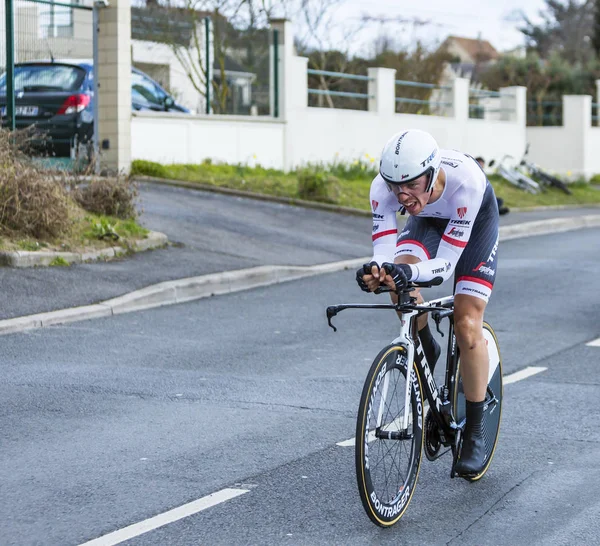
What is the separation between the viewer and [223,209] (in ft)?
59.2

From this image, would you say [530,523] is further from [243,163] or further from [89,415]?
[243,163]

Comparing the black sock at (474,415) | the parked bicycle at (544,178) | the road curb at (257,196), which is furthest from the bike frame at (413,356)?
the parked bicycle at (544,178)

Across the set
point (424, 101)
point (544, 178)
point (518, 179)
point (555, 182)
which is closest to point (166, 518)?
point (518, 179)

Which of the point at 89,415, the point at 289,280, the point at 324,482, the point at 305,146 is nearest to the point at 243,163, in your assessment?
the point at 305,146

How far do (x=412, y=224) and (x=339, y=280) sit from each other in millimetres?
8288

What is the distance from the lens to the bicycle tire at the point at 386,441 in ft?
14.6

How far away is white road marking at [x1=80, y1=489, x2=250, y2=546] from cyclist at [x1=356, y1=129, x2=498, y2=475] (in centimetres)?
112

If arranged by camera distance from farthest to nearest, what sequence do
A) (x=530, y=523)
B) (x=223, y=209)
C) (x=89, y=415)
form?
(x=223, y=209) → (x=89, y=415) → (x=530, y=523)

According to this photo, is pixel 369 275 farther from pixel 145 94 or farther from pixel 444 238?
pixel 145 94

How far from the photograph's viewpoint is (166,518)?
4.83m

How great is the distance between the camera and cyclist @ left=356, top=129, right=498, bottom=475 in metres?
4.66

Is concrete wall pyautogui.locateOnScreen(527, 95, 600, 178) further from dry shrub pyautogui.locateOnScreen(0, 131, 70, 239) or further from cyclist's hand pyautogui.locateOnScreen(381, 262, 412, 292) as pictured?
cyclist's hand pyautogui.locateOnScreen(381, 262, 412, 292)

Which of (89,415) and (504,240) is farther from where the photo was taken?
(504,240)

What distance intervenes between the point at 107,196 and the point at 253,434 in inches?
340
